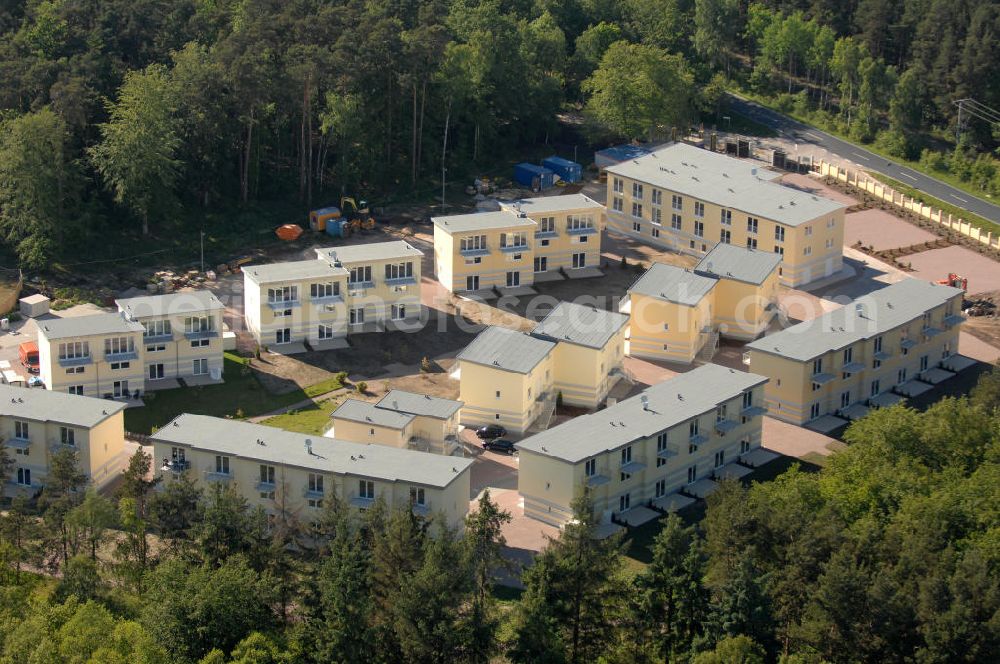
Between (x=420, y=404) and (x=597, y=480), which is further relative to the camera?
(x=420, y=404)

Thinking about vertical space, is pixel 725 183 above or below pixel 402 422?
above

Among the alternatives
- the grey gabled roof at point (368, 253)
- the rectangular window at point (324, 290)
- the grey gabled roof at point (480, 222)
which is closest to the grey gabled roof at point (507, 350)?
the rectangular window at point (324, 290)

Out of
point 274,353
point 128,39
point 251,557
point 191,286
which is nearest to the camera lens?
point 251,557

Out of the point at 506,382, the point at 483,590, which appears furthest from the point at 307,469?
the point at 506,382

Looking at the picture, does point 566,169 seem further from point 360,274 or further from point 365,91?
point 360,274

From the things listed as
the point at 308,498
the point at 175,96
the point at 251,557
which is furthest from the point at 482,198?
the point at 251,557

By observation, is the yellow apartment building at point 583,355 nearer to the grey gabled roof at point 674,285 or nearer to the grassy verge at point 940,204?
the grey gabled roof at point 674,285

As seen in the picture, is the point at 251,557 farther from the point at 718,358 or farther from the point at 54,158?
the point at 54,158
